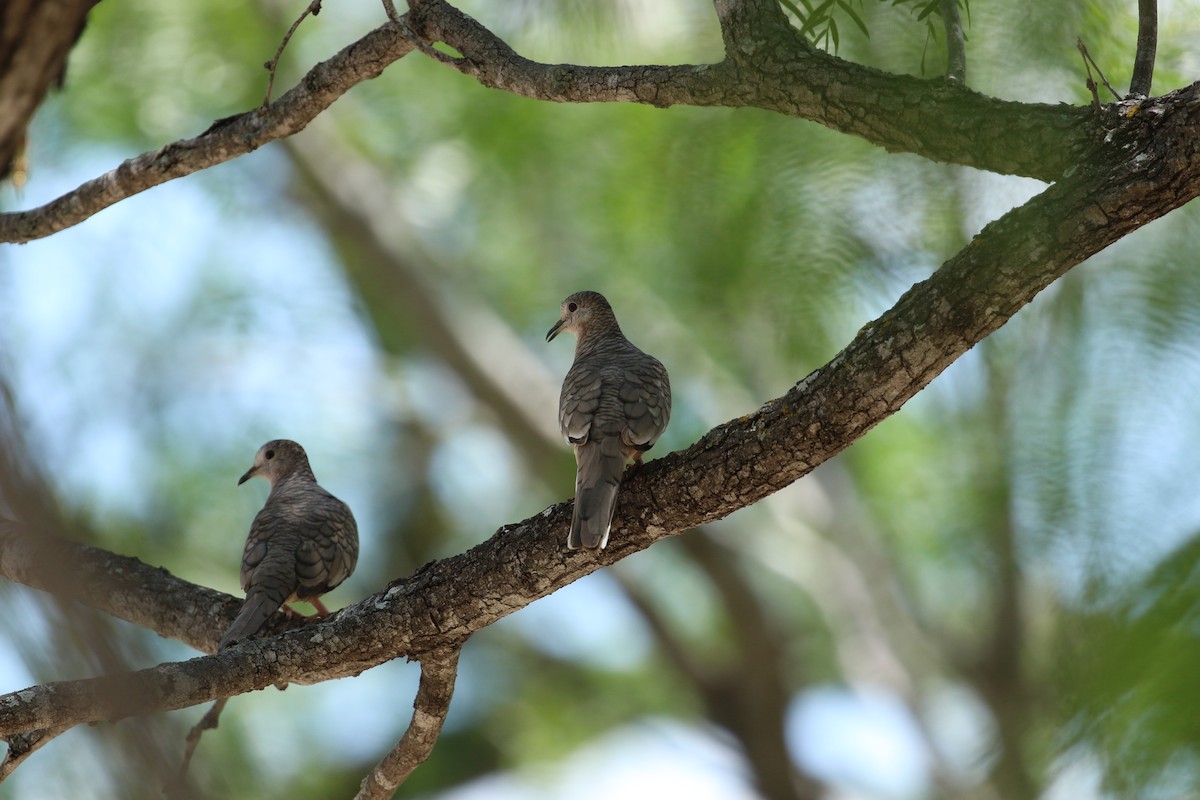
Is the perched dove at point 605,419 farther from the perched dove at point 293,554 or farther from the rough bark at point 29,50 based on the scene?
the rough bark at point 29,50

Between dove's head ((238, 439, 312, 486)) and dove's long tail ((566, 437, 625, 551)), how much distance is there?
Answer: 2.97 m

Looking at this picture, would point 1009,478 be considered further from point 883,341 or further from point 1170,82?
point 883,341

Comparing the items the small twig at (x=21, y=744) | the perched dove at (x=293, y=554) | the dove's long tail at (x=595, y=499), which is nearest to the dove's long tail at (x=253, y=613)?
the perched dove at (x=293, y=554)

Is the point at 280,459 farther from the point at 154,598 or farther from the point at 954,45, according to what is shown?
the point at 954,45

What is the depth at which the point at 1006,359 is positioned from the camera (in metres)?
8.55

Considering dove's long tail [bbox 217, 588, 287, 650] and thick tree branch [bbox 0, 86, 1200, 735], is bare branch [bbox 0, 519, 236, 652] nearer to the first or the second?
dove's long tail [bbox 217, 588, 287, 650]

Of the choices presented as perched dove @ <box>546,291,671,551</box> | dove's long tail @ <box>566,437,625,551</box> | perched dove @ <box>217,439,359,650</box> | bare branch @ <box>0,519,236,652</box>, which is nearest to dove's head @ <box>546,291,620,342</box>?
perched dove @ <box>546,291,671,551</box>

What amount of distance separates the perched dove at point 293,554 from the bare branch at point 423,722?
0.76 m

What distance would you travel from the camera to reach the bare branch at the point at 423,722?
12.1ft

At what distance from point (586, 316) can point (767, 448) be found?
9.49ft

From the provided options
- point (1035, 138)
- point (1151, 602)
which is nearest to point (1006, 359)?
point (1151, 602)

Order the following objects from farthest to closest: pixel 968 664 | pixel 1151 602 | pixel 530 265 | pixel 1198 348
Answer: pixel 530 265
pixel 968 664
pixel 1198 348
pixel 1151 602

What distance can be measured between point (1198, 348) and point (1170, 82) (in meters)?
1.71

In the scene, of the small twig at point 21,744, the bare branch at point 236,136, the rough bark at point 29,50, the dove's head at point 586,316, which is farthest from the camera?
the dove's head at point 586,316
